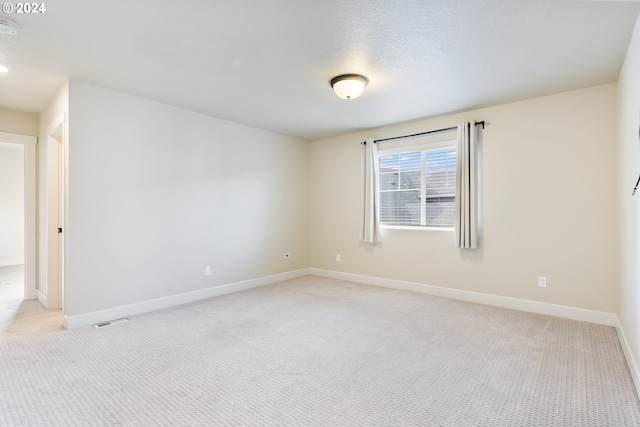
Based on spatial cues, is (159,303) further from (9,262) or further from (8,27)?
(9,262)

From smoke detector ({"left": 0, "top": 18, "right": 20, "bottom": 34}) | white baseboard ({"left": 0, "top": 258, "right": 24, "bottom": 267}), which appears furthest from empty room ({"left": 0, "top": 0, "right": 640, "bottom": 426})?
white baseboard ({"left": 0, "top": 258, "right": 24, "bottom": 267})

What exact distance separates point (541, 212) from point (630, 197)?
1248 mm

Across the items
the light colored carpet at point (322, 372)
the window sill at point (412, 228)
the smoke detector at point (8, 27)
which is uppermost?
the smoke detector at point (8, 27)

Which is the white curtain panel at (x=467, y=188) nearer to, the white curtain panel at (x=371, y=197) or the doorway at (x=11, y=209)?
the white curtain panel at (x=371, y=197)

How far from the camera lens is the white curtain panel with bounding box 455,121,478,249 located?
4.13 m

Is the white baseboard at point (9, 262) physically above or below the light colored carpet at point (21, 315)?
above

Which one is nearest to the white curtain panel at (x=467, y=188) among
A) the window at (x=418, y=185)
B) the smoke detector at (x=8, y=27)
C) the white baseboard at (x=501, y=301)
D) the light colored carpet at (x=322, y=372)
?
the window at (x=418, y=185)

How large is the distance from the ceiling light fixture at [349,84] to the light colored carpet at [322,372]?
7.95ft

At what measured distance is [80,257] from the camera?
10.9 feet

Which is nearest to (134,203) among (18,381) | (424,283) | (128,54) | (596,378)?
(128,54)

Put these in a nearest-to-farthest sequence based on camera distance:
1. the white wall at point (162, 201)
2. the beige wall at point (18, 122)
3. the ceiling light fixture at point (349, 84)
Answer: the ceiling light fixture at point (349, 84), the white wall at point (162, 201), the beige wall at point (18, 122)

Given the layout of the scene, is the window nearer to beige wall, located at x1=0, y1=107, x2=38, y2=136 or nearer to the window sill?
the window sill

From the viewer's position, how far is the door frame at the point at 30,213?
4.27m

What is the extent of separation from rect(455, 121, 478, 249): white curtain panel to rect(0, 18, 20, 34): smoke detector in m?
4.52
